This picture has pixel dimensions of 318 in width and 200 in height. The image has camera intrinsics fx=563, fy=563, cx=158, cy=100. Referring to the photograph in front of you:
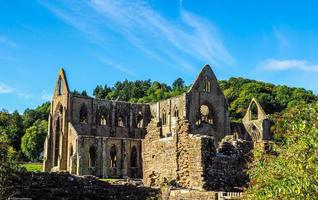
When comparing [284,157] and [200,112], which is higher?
[200,112]

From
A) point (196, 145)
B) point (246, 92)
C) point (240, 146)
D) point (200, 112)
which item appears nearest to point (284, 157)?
point (196, 145)

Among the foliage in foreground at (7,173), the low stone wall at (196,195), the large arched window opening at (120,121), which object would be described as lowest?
the low stone wall at (196,195)

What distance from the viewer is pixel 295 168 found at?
12805 mm

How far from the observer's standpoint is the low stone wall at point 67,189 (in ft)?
57.5

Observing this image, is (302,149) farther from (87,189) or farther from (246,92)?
(246,92)

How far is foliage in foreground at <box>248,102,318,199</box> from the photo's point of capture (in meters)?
11.7

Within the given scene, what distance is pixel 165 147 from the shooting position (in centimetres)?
2100

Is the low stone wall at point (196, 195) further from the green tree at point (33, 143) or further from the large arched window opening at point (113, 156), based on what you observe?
the green tree at point (33, 143)

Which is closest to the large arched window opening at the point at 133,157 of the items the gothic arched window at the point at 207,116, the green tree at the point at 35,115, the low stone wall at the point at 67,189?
the gothic arched window at the point at 207,116

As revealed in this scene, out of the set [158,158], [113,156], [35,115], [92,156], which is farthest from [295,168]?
[35,115]

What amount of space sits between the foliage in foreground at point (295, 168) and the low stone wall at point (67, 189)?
6.35 m

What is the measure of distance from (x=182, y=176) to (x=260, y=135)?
6000 cm

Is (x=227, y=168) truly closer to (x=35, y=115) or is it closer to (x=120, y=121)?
(x=120, y=121)

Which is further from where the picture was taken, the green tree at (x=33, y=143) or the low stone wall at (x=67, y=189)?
the green tree at (x=33, y=143)
